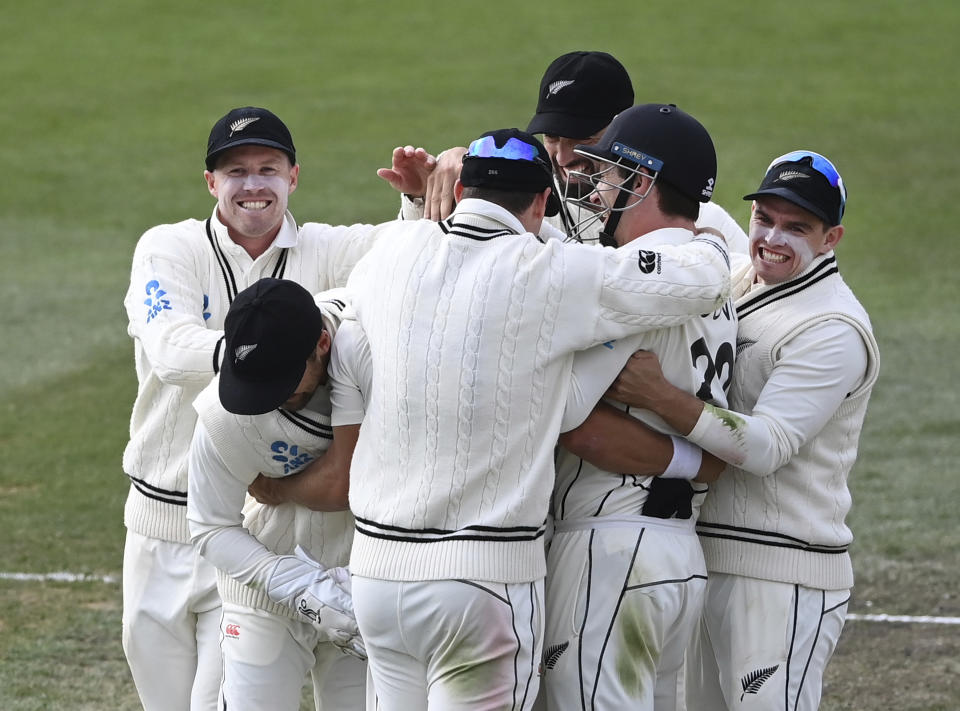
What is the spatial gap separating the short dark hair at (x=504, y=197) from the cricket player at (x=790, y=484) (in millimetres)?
720

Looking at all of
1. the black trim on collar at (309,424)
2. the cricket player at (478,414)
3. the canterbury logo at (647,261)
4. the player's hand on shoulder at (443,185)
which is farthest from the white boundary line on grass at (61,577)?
the canterbury logo at (647,261)

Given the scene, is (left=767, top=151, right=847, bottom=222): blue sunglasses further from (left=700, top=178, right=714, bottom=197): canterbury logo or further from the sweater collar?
(left=700, top=178, right=714, bottom=197): canterbury logo

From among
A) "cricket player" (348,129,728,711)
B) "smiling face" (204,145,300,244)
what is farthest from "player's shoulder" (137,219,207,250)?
"cricket player" (348,129,728,711)

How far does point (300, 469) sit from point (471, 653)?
0.71m

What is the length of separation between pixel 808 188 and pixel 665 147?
0.48 metres

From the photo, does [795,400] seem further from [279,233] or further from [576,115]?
[279,233]

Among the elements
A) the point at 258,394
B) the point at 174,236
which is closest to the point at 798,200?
the point at 258,394

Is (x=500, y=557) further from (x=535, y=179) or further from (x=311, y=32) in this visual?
(x=311, y=32)

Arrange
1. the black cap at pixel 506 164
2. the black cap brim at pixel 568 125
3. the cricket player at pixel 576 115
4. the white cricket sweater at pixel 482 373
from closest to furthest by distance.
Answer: the white cricket sweater at pixel 482 373 → the black cap at pixel 506 164 → the cricket player at pixel 576 115 → the black cap brim at pixel 568 125

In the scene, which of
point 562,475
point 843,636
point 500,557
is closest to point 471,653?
point 500,557

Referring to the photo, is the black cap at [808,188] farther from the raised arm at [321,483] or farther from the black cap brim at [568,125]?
the raised arm at [321,483]

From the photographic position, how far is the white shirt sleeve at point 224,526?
12.6 ft

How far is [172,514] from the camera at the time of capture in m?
4.74

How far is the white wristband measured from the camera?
146 inches
